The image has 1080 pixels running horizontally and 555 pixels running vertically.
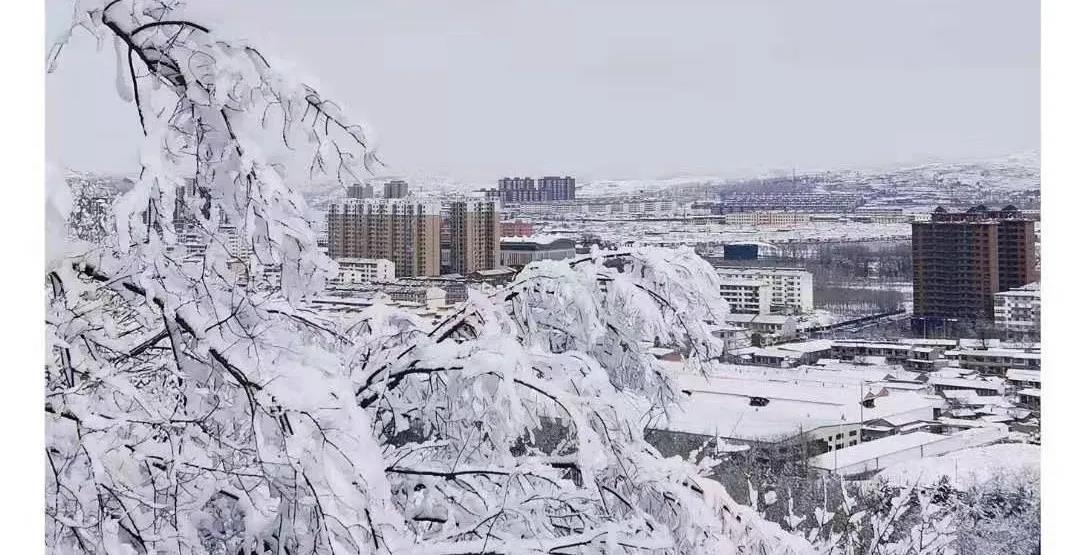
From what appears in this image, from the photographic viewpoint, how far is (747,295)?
349 cm

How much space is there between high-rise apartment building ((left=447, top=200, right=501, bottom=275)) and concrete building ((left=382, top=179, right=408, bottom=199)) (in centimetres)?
15

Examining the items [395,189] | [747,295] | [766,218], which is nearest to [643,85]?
[766,218]

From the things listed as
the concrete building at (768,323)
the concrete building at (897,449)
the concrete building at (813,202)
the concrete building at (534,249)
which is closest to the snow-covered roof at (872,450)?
the concrete building at (897,449)

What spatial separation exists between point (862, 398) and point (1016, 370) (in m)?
0.41

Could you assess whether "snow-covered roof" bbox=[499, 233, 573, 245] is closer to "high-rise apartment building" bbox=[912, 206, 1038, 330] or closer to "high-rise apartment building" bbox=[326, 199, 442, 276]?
"high-rise apartment building" bbox=[326, 199, 442, 276]

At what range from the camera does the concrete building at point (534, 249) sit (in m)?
3.59

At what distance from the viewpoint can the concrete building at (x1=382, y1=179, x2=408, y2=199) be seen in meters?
3.67

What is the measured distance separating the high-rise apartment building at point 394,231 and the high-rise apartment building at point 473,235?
0.05 meters

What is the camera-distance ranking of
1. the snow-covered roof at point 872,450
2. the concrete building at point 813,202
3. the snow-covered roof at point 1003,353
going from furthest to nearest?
the concrete building at point 813,202
the snow-covered roof at point 872,450
the snow-covered roof at point 1003,353

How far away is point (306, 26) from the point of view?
12.4 ft

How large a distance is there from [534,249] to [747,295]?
25.8 inches

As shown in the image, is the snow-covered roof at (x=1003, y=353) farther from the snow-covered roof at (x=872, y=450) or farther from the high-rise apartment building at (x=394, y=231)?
the high-rise apartment building at (x=394, y=231)

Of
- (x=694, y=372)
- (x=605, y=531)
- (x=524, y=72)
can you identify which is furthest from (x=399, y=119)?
(x=605, y=531)
